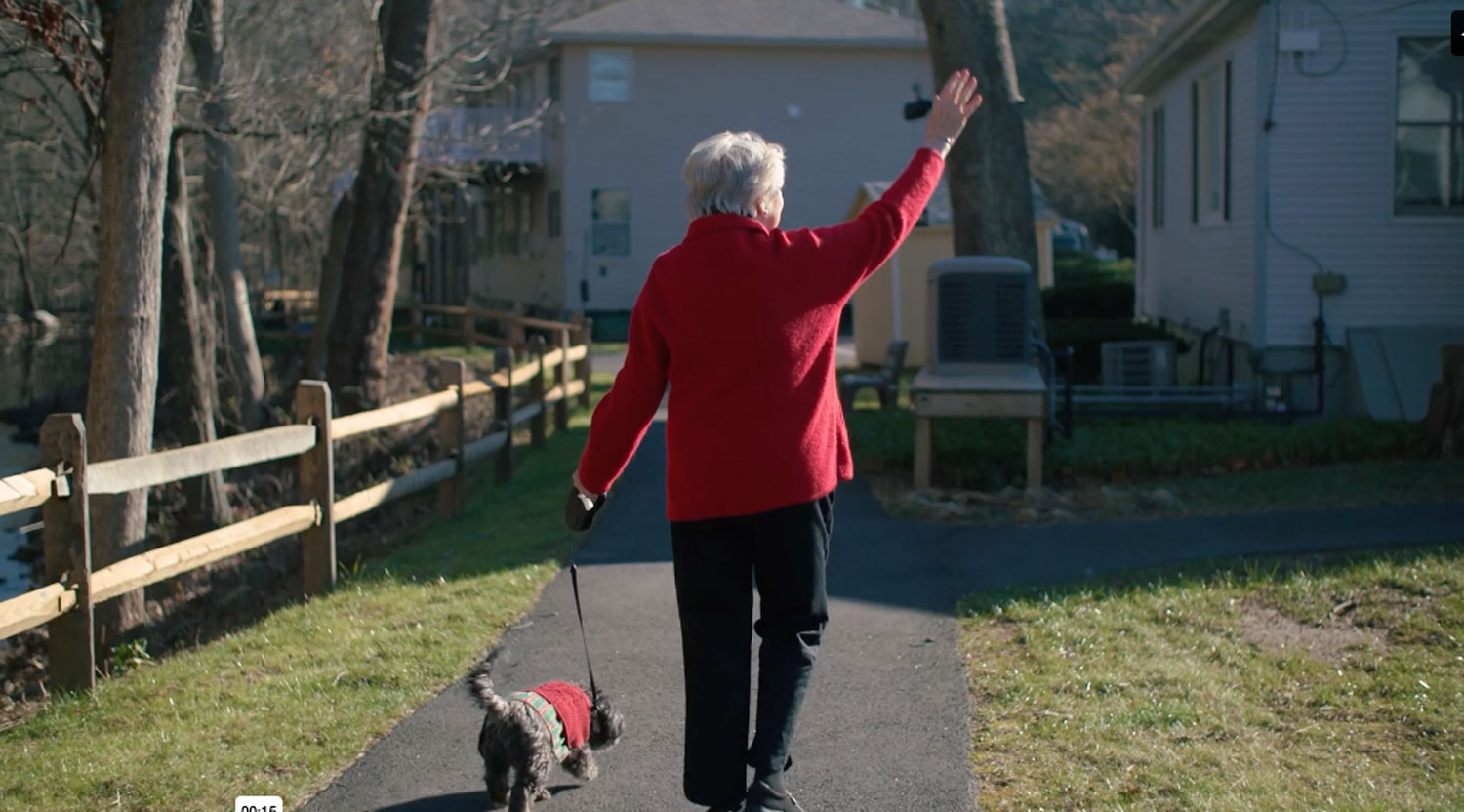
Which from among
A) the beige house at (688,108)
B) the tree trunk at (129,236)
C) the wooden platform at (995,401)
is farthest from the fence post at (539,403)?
the beige house at (688,108)

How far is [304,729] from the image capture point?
5.44 meters

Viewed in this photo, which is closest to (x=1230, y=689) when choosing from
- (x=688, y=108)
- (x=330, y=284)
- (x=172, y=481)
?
(x=172, y=481)

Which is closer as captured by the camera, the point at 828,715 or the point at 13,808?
the point at 13,808

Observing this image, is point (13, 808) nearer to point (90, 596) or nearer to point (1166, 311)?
point (90, 596)

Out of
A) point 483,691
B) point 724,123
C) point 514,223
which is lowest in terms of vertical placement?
point 483,691

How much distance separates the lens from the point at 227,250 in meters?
16.4

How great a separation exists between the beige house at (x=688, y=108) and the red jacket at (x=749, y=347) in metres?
26.3

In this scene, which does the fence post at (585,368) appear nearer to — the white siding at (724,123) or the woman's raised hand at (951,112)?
the white siding at (724,123)

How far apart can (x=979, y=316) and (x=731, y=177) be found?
6.78 metres

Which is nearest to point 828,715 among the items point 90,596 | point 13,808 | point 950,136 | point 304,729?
point 304,729

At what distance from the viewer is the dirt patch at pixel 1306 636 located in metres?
6.04

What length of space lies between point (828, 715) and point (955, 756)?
66 centimetres

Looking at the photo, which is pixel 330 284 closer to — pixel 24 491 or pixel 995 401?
pixel 995 401

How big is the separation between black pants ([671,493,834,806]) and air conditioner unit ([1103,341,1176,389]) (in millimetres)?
11971
